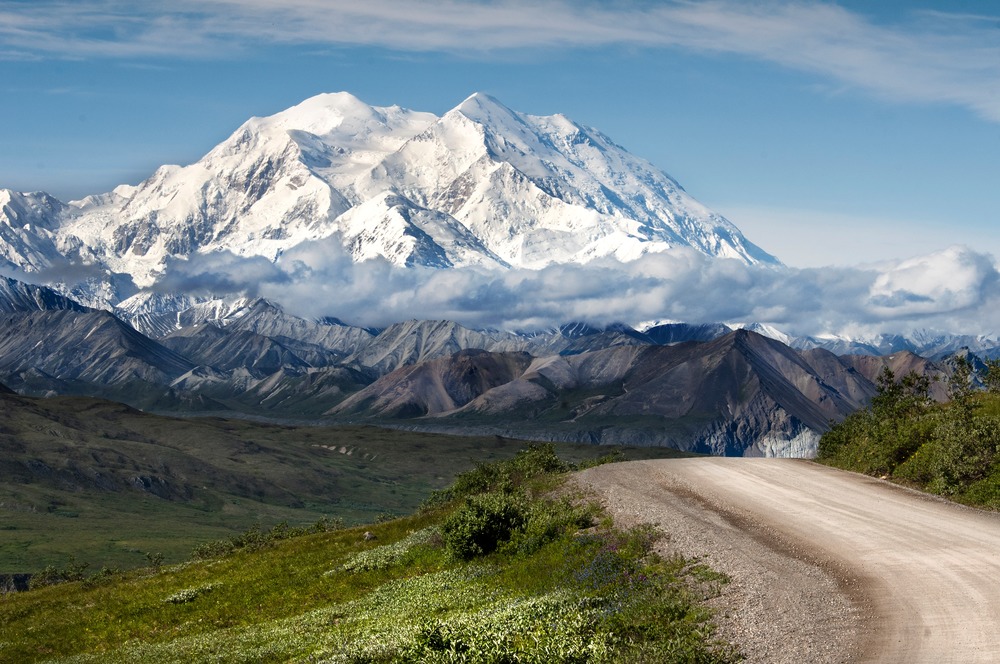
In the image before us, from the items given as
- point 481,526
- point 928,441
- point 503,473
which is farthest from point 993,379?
point 481,526

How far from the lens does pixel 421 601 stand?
2984 cm

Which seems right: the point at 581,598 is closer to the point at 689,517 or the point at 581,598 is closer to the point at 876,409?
the point at 689,517

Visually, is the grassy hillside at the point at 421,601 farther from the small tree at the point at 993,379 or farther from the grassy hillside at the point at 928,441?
the small tree at the point at 993,379

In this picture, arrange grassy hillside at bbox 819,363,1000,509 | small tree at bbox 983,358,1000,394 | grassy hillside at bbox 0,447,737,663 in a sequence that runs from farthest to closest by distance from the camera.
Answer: small tree at bbox 983,358,1000,394 < grassy hillside at bbox 819,363,1000,509 < grassy hillside at bbox 0,447,737,663

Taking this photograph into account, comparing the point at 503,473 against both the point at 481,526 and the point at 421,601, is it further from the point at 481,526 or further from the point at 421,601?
the point at 421,601

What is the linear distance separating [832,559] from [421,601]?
1025cm

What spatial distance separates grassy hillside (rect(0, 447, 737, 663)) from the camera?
22.0 m

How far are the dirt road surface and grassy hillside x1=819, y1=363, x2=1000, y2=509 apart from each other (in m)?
1.18

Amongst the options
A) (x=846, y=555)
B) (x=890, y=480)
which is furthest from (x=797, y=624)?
(x=890, y=480)

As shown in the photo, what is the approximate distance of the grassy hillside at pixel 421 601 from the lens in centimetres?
2197

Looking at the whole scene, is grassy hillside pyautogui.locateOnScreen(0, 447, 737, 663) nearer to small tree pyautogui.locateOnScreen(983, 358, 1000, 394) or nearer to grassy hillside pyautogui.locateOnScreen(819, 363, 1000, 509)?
grassy hillside pyautogui.locateOnScreen(819, 363, 1000, 509)

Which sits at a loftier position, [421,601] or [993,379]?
[993,379]

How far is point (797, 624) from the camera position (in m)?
21.8

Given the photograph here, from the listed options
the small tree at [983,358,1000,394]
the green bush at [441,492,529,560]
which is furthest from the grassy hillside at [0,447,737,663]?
the small tree at [983,358,1000,394]
